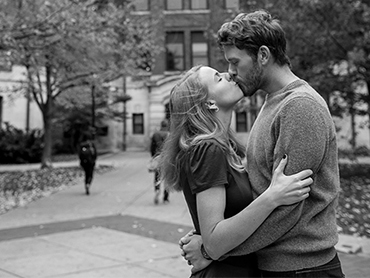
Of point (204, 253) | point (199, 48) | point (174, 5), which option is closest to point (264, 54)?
point (204, 253)

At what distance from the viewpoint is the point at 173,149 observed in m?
2.09

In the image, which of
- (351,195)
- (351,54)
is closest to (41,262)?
(351,195)

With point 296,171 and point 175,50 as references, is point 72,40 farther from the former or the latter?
point 175,50

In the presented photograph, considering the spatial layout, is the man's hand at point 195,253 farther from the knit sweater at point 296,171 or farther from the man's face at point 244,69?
the man's face at point 244,69

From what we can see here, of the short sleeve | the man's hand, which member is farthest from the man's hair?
the man's hand

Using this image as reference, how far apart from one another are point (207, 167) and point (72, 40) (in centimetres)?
1120

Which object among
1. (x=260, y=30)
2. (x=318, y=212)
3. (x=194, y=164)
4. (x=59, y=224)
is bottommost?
(x=59, y=224)

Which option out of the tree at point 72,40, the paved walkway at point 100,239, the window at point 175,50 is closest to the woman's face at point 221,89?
the paved walkway at point 100,239

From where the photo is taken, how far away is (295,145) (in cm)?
169

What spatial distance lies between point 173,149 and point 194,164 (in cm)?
20

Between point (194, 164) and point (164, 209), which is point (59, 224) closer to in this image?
point (164, 209)

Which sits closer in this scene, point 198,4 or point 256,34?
point 256,34

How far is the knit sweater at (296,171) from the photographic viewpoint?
5.59 ft

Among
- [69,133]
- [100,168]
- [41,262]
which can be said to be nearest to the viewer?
[41,262]
